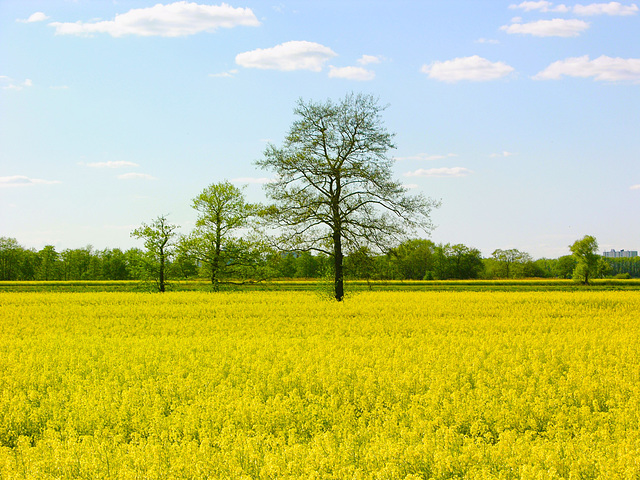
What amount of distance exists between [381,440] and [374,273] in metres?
18.0

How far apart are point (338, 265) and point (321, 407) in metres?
16.7

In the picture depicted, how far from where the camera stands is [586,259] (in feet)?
220

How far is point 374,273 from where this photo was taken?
78.5 ft

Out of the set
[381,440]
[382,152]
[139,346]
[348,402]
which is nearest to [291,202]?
[382,152]

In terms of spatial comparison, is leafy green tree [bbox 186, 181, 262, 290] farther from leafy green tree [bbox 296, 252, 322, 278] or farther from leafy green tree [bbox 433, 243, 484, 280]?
leafy green tree [bbox 433, 243, 484, 280]

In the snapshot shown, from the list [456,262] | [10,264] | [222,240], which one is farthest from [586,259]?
[10,264]

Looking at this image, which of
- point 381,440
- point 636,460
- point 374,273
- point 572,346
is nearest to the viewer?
point 636,460

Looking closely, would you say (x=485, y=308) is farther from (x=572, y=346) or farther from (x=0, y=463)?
(x=0, y=463)

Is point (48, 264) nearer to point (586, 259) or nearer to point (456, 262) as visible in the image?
point (456, 262)

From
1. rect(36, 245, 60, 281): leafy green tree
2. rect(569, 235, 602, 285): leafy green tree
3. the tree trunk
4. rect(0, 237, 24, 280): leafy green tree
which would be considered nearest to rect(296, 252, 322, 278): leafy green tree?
rect(569, 235, 602, 285): leafy green tree

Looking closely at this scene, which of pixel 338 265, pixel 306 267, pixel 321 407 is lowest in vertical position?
pixel 321 407

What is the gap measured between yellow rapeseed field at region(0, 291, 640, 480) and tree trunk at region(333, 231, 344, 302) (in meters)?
8.55

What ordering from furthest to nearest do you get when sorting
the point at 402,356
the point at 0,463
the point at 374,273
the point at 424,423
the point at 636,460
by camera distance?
the point at 374,273
the point at 402,356
the point at 424,423
the point at 0,463
the point at 636,460

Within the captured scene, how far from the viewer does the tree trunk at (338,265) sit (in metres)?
24.3
